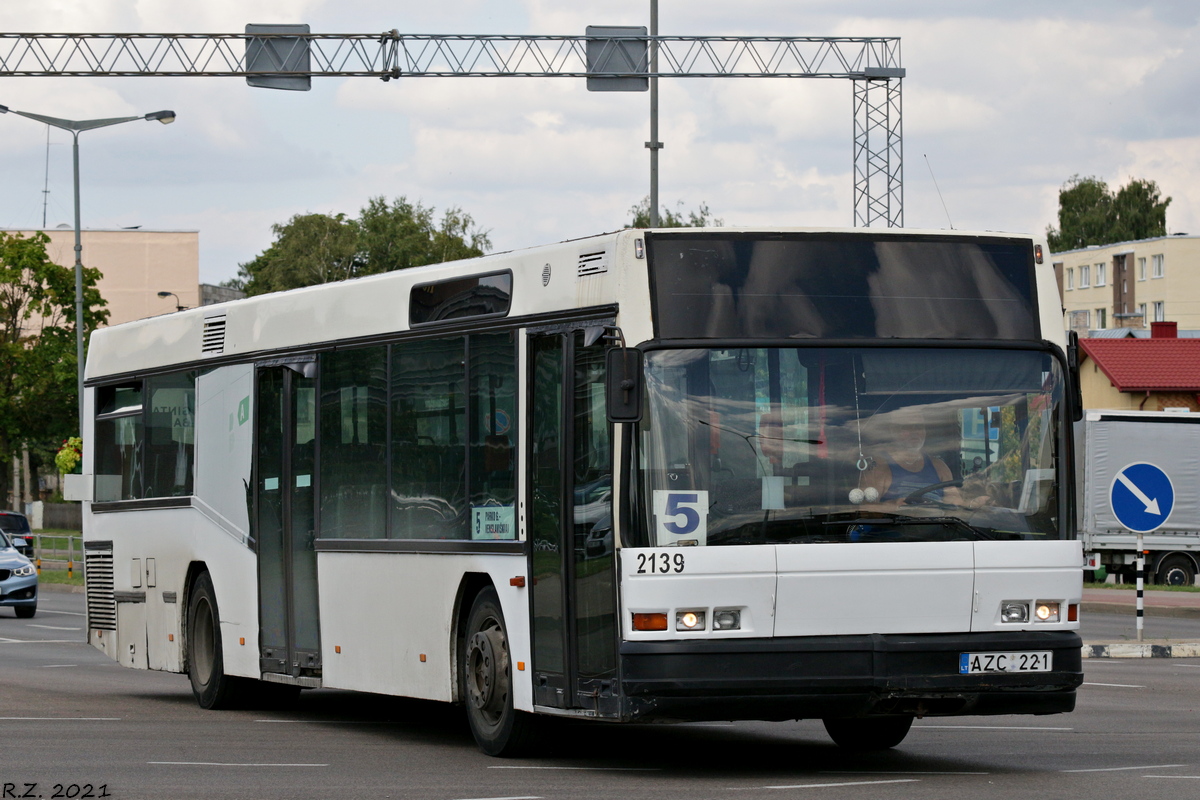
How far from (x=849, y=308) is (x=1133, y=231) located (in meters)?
112

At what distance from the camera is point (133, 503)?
1770 centimetres

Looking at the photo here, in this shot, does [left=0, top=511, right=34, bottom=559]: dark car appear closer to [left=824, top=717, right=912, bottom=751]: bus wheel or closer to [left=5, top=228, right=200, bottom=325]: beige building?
[left=824, top=717, right=912, bottom=751]: bus wheel

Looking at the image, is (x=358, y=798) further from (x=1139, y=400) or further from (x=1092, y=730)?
(x=1139, y=400)

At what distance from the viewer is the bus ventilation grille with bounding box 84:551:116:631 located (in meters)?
18.0

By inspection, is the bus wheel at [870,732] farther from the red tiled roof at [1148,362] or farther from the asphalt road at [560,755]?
the red tiled roof at [1148,362]

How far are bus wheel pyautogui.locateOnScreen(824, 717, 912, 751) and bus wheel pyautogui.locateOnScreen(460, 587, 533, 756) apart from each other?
209 cm

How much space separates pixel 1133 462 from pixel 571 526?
31207 mm

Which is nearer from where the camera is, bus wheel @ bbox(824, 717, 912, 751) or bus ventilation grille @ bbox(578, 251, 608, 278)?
bus ventilation grille @ bbox(578, 251, 608, 278)

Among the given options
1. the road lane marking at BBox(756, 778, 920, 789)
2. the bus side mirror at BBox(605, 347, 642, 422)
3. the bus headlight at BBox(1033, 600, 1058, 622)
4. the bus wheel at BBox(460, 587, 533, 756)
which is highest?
the bus side mirror at BBox(605, 347, 642, 422)

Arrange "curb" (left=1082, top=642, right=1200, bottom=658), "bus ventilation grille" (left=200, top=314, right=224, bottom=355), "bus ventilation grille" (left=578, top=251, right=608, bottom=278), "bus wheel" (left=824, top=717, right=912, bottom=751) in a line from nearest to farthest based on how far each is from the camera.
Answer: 1. "bus ventilation grille" (left=578, top=251, right=608, bottom=278)
2. "bus wheel" (left=824, top=717, right=912, bottom=751)
3. "bus ventilation grille" (left=200, top=314, right=224, bottom=355)
4. "curb" (left=1082, top=642, right=1200, bottom=658)

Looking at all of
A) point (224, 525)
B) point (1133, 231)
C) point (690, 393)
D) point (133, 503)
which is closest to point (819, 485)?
point (690, 393)

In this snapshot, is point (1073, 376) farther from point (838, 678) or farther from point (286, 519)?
point (286, 519)

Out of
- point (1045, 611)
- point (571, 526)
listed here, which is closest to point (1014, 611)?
point (1045, 611)

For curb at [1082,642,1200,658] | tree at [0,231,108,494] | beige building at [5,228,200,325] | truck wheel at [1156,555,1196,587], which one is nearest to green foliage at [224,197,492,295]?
beige building at [5,228,200,325]
